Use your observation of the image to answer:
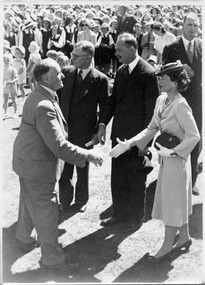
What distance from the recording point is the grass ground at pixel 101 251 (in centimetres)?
466

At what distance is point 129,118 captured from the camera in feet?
A: 17.7

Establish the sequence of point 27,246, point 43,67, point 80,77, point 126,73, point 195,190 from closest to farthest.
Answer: point 43,67, point 27,246, point 126,73, point 80,77, point 195,190

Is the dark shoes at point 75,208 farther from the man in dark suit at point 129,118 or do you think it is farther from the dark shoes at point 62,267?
the dark shoes at point 62,267

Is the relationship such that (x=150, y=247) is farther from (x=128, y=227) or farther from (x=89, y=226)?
(x=89, y=226)

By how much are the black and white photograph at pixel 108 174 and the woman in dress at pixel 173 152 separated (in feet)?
0.03

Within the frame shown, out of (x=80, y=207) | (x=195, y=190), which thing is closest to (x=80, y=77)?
(x=80, y=207)

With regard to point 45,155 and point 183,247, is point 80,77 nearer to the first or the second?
point 45,155

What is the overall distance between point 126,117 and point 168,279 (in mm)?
1852

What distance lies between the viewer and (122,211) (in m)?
5.75

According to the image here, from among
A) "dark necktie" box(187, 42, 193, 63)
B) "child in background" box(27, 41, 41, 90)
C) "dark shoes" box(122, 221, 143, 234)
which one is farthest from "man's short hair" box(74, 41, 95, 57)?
"child in background" box(27, 41, 41, 90)

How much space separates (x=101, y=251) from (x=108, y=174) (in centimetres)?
185

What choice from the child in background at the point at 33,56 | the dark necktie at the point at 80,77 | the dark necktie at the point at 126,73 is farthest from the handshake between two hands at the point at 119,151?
the child in background at the point at 33,56

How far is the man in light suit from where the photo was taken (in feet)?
14.5

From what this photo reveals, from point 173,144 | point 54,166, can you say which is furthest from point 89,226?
point 173,144
